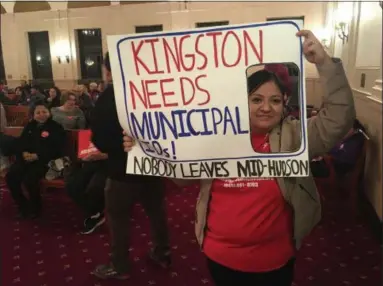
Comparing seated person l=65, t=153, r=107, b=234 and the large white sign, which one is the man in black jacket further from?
seated person l=65, t=153, r=107, b=234

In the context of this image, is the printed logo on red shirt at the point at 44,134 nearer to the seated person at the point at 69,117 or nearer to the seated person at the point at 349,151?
the seated person at the point at 69,117

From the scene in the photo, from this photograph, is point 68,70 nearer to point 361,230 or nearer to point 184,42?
point 361,230

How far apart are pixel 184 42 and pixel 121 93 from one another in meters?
0.29

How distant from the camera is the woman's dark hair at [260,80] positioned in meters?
1.13

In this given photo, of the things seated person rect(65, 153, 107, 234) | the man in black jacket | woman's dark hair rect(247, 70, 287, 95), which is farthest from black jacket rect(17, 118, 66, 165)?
woman's dark hair rect(247, 70, 287, 95)

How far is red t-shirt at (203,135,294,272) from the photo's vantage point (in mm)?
1199

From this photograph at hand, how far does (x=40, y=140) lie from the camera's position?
11.8 feet

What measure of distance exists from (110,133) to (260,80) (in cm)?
110

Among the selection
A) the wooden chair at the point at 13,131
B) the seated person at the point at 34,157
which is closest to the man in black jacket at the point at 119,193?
the seated person at the point at 34,157

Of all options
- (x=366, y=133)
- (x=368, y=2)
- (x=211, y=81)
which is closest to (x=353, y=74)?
(x=368, y=2)

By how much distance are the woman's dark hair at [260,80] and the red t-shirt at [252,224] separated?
0.55 ft

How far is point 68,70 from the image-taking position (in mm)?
11617

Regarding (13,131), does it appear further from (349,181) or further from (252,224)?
(252,224)

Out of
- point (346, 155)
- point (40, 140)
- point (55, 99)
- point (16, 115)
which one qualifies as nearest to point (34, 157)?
point (40, 140)
